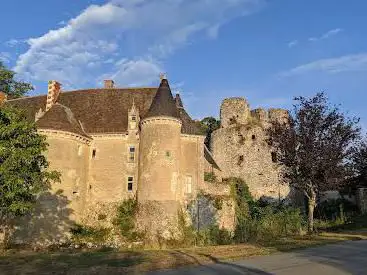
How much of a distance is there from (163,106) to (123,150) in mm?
4915

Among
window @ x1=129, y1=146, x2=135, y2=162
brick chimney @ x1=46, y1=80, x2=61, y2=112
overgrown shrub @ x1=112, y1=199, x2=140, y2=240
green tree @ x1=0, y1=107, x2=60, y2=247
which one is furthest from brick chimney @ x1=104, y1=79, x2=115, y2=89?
green tree @ x1=0, y1=107, x2=60, y2=247

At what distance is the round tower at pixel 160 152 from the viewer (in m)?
29.4

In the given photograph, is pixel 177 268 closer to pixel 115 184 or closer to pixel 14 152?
pixel 14 152

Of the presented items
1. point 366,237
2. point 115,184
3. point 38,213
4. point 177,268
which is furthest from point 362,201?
point 177,268

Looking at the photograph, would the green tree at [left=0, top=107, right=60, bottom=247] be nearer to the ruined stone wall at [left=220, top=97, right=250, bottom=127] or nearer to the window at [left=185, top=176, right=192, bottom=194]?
the window at [left=185, top=176, right=192, bottom=194]

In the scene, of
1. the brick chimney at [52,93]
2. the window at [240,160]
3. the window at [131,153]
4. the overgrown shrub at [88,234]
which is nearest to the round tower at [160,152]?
the window at [131,153]

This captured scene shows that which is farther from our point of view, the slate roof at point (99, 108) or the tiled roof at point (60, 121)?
the slate roof at point (99, 108)

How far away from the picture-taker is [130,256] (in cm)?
1361

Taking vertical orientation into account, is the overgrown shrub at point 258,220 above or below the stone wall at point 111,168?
below

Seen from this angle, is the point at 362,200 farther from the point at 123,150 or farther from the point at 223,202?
the point at 123,150

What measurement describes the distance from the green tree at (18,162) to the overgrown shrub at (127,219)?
1045 centimetres

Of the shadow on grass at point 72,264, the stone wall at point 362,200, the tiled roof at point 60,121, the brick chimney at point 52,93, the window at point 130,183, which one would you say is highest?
the brick chimney at point 52,93

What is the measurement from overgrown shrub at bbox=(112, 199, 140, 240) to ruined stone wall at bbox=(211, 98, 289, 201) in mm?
14071

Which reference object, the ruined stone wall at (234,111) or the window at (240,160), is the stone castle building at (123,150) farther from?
the ruined stone wall at (234,111)
